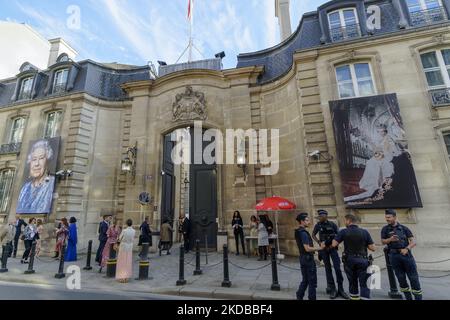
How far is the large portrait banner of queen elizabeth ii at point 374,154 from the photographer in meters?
7.69

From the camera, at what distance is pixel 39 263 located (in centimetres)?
892

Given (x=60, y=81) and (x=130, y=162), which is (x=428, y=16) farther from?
(x=60, y=81)

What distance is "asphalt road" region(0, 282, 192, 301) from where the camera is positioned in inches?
202

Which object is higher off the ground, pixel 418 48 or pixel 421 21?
pixel 421 21

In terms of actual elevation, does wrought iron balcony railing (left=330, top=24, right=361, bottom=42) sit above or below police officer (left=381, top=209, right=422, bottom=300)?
above

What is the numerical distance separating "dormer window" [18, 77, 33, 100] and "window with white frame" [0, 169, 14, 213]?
4.59 meters

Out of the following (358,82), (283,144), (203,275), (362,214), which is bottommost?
(203,275)

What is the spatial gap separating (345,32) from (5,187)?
1898 cm

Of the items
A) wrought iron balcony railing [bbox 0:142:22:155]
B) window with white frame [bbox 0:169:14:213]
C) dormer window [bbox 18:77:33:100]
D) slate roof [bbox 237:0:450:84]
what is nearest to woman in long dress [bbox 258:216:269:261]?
slate roof [bbox 237:0:450:84]

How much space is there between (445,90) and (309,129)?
4.68 m

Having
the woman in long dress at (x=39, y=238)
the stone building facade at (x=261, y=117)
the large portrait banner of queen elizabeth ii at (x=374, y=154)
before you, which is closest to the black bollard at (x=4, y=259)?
the woman in long dress at (x=39, y=238)

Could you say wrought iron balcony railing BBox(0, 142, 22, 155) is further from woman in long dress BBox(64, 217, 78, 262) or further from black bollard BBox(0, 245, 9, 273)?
black bollard BBox(0, 245, 9, 273)

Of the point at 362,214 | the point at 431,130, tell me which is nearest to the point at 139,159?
the point at 362,214
